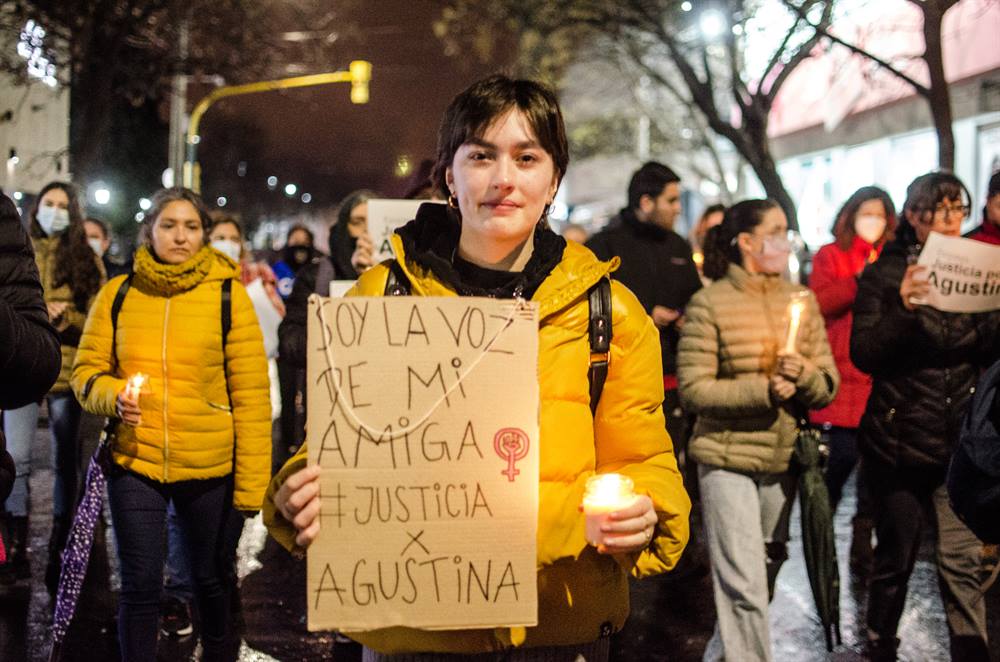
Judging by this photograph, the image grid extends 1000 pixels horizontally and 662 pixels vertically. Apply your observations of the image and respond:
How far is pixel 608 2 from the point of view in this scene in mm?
17625

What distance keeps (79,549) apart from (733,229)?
3.30 m

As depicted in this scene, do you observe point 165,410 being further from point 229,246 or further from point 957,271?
point 229,246

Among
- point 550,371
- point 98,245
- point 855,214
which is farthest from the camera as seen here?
point 98,245

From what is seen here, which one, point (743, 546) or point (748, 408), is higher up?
point (748, 408)

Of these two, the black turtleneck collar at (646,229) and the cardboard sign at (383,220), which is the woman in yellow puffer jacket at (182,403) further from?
the black turtleneck collar at (646,229)

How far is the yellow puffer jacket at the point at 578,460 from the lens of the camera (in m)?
2.55

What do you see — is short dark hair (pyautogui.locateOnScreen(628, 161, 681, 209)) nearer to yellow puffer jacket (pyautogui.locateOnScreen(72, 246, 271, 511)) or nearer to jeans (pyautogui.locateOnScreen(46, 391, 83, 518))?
yellow puffer jacket (pyautogui.locateOnScreen(72, 246, 271, 511))

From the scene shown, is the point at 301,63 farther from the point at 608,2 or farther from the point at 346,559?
the point at 346,559

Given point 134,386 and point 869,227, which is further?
point 869,227

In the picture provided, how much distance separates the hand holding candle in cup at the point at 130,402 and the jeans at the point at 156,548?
1.00ft

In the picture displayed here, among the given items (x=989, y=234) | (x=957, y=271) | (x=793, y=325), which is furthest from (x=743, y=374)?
(x=989, y=234)

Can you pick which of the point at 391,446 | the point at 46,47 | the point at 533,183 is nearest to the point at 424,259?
the point at 533,183

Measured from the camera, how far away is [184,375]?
4961 mm

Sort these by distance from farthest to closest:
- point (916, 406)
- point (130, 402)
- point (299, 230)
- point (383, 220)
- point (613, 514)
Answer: point (299, 230) → point (383, 220) → point (916, 406) → point (130, 402) → point (613, 514)
